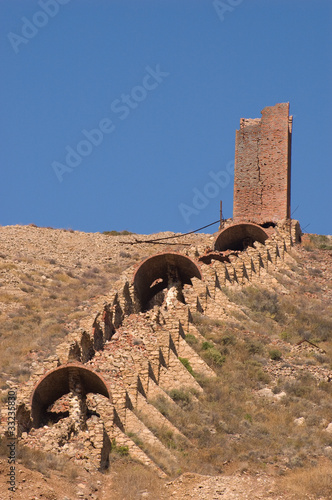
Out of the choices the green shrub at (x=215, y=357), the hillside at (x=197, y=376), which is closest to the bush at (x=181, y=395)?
the hillside at (x=197, y=376)

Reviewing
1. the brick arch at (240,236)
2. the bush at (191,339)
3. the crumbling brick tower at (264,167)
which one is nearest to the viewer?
the bush at (191,339)

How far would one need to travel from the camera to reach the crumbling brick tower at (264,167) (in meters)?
54.7

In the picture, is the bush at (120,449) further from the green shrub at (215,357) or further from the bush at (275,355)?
the bush at (275,355)

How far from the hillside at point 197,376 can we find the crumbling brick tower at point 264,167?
291cm

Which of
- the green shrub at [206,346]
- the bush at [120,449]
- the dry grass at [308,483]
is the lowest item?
the dry grass at [308,483]

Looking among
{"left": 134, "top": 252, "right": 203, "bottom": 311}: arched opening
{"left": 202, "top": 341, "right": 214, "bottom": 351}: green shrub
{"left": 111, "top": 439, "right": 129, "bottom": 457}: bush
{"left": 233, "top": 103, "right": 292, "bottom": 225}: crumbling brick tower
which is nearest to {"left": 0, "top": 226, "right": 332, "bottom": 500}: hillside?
{"left": 111, "top": 439, "right": 129, "bottom": 457}: bush

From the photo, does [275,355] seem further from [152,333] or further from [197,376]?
[152,333]

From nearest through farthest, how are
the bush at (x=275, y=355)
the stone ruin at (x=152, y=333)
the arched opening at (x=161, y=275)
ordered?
1. the stone ruin at (x=152, y=333)
2. the bush at (x=275, y=355)
3. the arched opening at (x=161, y=275)

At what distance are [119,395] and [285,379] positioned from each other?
279 inches

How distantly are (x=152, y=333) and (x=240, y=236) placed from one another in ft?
52.8

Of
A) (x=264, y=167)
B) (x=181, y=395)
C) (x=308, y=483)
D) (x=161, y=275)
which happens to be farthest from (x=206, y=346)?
(x=264, y=167)

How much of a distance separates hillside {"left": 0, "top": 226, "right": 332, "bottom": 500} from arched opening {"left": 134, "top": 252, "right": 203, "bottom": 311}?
25 centimetres

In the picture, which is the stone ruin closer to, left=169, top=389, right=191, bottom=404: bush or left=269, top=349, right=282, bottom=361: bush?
left=169, top=389, right=191, bottom=404: bush

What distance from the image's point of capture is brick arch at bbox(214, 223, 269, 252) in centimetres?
5134
